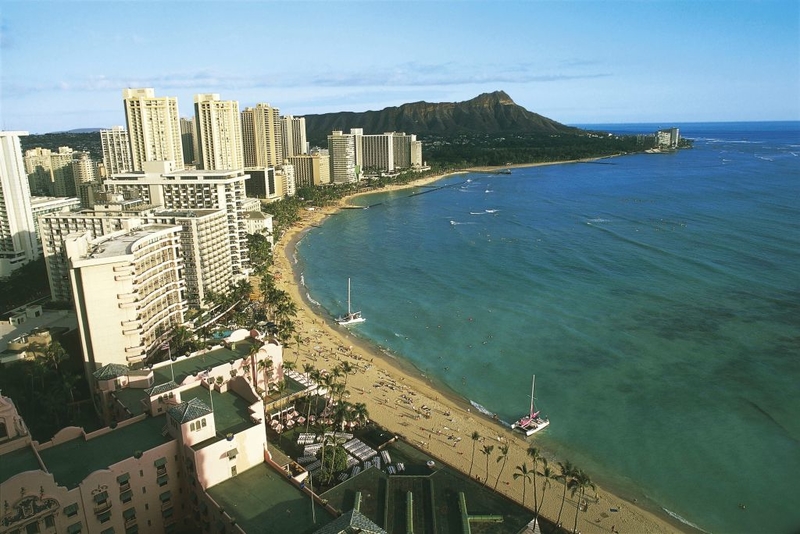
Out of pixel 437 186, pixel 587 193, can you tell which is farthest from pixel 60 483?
pixel 437 186

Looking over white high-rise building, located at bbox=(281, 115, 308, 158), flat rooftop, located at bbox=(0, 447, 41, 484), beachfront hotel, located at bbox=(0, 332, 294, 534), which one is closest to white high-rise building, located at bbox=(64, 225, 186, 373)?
beachfront hotel, located at bbox=(0, 332, 294, 534)

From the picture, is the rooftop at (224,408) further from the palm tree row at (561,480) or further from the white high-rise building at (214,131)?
the white high-rise building at (214,131)

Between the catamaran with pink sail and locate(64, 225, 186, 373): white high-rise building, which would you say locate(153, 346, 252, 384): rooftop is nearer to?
locate(64, 225, 186, 373): white high-rise building

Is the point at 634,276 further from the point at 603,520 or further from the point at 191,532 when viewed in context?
the point at 191,532

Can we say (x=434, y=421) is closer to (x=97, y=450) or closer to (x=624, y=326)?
(x=97, y=450)

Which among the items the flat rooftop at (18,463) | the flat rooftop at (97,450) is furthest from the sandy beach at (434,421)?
the flat rooftop at (18,463)

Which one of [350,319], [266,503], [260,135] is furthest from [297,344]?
[260,135]
